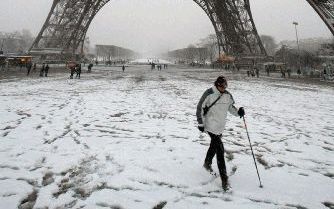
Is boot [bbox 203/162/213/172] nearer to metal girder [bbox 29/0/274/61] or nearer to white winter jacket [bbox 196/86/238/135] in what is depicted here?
white winter jacket [bbox 196/86/238/135]

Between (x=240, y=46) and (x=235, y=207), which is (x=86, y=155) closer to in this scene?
(x=235, y=207)

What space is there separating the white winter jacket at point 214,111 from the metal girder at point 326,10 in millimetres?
22938

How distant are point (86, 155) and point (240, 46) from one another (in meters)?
38.7

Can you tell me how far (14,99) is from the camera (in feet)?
39.4

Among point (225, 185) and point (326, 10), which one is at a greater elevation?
point (326, 10)

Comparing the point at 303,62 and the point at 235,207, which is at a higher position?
the point at 303,62

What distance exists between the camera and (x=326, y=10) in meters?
24.0

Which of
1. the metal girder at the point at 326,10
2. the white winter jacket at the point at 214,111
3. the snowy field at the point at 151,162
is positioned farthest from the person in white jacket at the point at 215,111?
the metal girder at the point at 326,10

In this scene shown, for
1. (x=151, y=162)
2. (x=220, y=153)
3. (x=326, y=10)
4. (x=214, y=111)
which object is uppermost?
(x=326, y=10)

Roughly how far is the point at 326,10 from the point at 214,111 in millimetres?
24585

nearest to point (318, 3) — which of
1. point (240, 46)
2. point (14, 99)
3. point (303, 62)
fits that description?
point (240, 46)

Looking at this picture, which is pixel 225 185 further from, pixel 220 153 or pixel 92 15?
pixel 92 15

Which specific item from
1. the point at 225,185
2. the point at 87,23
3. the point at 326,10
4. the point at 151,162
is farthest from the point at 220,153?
the point at 87,23

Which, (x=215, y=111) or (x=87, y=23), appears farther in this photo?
(x=87, y=23)
